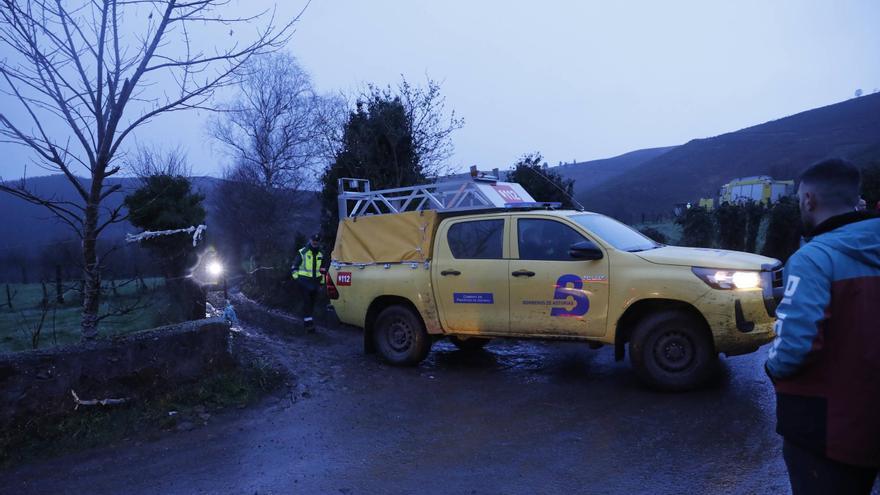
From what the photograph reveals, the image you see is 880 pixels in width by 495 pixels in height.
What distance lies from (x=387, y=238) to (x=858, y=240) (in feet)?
20.2

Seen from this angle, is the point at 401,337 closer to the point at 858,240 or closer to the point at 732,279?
the point at 732,279

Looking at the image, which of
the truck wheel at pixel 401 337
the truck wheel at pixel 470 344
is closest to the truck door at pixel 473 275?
the truck wheel at pixel 401 337

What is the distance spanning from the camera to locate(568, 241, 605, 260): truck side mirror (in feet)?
20.4

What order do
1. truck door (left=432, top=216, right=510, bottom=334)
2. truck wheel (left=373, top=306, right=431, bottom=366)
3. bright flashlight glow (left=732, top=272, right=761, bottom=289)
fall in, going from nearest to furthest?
bright flashlight glow (left=732, top=272, right=761, bottom=289) < truck door (left=432, top=216, right=510, bottom=334) < truck wheel (left=373, top=306, right=431, bottom=366)

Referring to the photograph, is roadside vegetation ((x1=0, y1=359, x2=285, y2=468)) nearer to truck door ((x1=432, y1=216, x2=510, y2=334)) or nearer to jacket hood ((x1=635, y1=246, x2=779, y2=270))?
truck door ((x1=432, y1=216, x2=510, y2=334))

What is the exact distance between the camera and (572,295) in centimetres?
638

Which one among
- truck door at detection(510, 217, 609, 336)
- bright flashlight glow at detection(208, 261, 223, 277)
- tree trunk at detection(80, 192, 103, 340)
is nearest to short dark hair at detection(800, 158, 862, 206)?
truck door at detection(510, 217, 609, 336)

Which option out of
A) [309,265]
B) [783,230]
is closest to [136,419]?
[309,265]

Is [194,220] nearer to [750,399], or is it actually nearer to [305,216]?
[750,399]

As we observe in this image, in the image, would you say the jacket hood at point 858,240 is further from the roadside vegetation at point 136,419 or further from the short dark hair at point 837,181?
the roadside vegetation at point 136,419

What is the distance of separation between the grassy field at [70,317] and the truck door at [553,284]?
4140 mm

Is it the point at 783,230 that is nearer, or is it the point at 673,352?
the point at 673,352

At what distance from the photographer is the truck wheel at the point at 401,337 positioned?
7.53 metres

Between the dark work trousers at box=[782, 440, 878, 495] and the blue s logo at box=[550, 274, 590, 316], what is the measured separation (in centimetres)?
413
